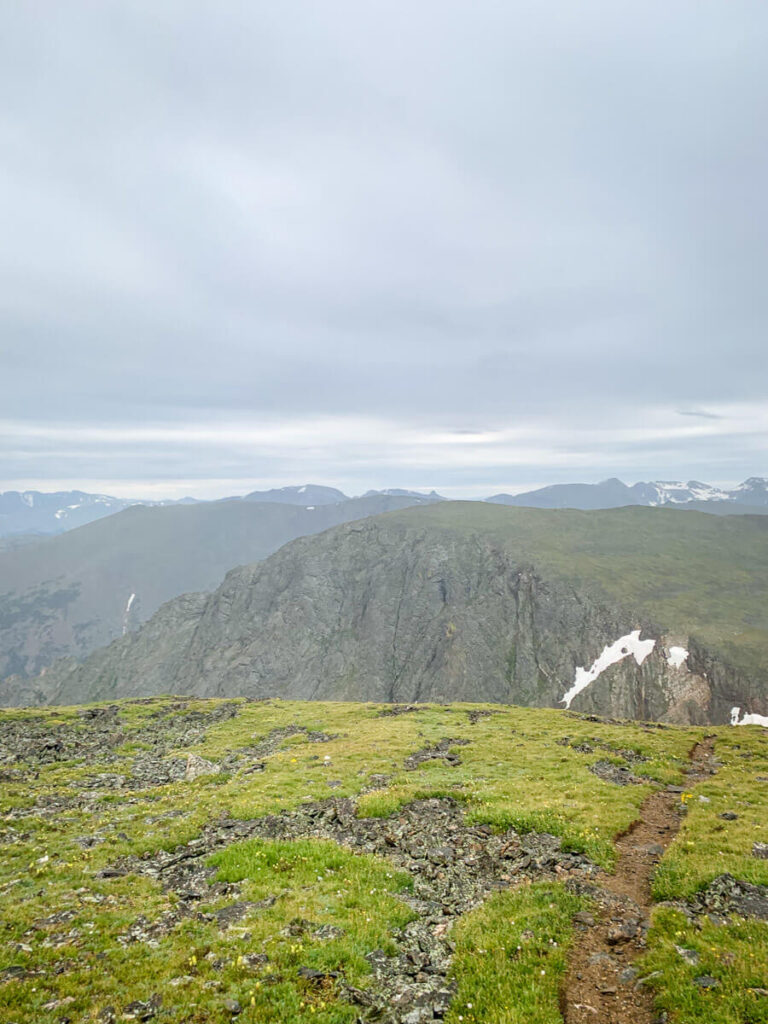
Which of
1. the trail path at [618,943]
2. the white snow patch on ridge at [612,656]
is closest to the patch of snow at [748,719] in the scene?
the white snow patch on ridge at [612,656]

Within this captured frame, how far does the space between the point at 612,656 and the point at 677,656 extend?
24351mm

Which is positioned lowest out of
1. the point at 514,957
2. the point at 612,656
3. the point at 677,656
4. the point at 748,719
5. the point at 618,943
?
the point at 748,719

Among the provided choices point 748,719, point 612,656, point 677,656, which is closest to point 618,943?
point 748,719

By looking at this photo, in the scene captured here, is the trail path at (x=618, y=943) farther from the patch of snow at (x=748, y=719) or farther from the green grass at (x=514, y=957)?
the patch of snow at (x=748, y=719)

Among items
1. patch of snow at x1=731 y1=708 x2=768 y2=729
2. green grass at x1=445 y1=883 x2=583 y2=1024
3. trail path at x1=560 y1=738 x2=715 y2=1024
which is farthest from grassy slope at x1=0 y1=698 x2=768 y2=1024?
patch of snow at x1=731 y1=708 x2=768 y2=729

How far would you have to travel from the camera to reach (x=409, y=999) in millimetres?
12195

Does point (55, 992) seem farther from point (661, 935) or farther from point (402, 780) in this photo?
point (402, 780)

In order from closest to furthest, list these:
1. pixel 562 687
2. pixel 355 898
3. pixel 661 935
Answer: pixel 661 935 < pixel 355 898 < pixel 562 687

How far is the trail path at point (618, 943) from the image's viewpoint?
1168 cm

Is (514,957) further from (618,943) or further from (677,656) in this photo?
(677,656)

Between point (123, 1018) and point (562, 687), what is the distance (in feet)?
696

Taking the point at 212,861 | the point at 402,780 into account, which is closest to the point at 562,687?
the point at 402,780

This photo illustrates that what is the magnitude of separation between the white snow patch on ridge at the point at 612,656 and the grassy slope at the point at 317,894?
16590cm

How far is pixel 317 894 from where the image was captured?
1711 centimetres
